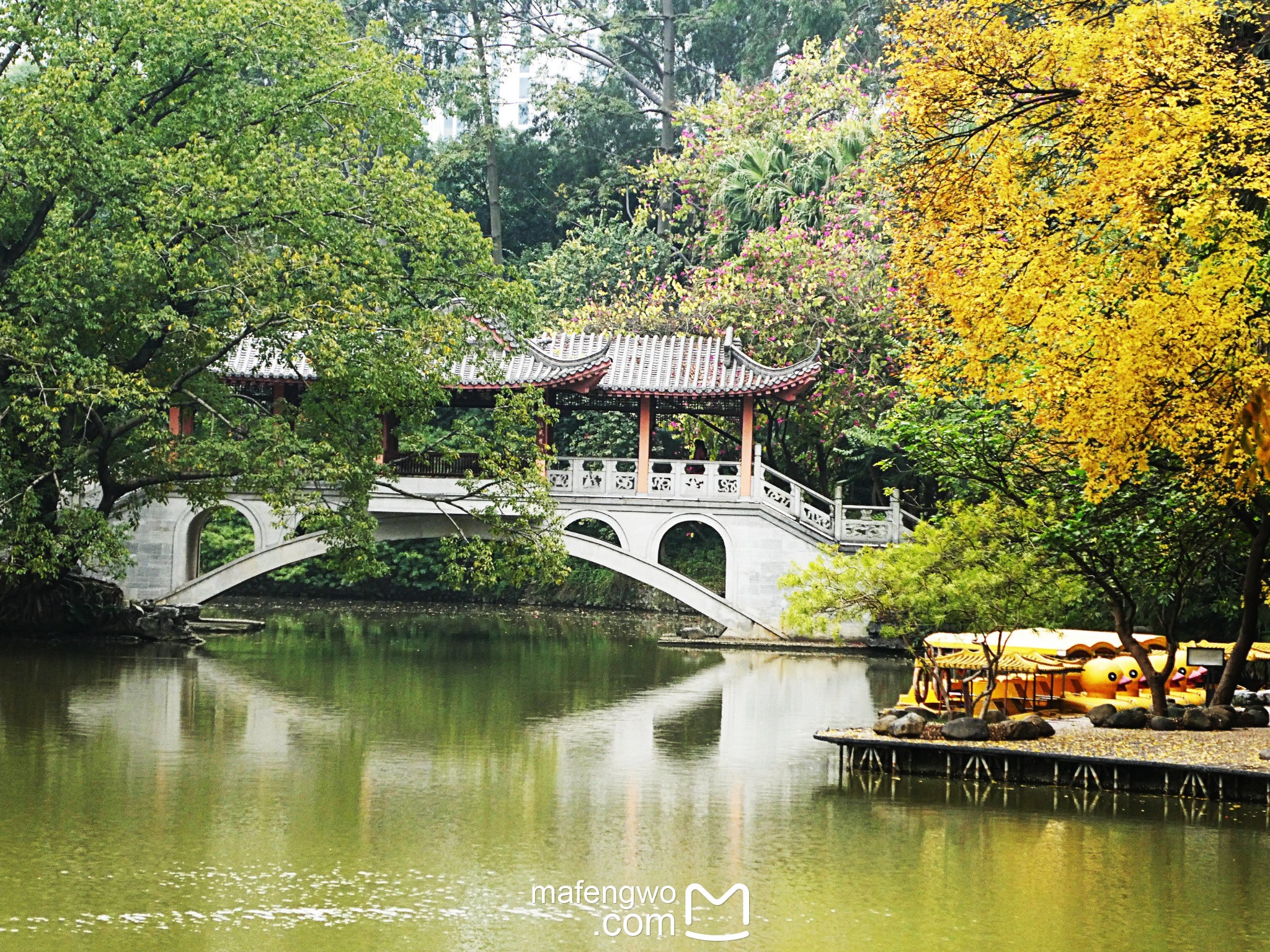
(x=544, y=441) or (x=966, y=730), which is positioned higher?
(x=544, y=441)

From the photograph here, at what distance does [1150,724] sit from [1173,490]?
230 centimetres

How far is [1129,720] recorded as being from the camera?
51.5 ft

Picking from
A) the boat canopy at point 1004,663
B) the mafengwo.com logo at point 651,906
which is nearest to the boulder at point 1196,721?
the boat canopy at point 1004,663

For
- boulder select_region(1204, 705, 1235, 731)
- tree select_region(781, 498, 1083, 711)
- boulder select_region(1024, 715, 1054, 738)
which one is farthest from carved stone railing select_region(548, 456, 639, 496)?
boulder select_region(1204, 705, 1235, 731)

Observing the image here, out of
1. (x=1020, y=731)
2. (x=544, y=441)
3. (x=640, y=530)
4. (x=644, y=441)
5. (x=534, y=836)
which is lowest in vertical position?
(x=534, y=836)

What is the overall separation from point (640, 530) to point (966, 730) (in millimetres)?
13789

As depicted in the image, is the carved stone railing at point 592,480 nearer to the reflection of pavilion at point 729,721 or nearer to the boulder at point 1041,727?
the reflection of pavilion at point 729,721

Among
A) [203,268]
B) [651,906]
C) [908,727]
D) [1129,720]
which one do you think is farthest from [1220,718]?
[203,268]

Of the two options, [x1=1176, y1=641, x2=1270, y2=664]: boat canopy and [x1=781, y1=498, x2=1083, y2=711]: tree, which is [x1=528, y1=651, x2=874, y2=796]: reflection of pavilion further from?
[x1=1176, y1=641, x2=1270, y2=664]: boat canopy

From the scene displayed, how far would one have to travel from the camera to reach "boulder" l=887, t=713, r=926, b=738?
1472 centimetres

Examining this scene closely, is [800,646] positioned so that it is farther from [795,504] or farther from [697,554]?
[697,554]

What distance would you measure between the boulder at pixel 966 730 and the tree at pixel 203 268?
10.6 metres

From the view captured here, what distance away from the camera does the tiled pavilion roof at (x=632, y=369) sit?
27.5 meters

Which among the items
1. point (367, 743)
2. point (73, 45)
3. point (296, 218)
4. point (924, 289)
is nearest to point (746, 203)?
point (296, 218)
